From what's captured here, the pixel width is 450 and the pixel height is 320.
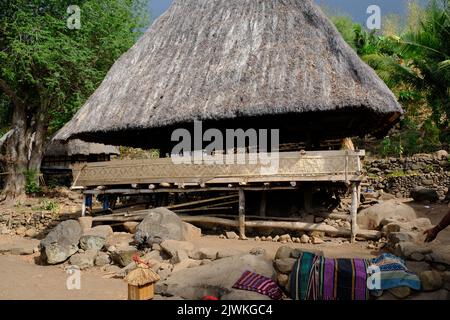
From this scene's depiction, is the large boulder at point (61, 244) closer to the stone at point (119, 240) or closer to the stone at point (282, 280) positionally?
the stone at point (119, 240)

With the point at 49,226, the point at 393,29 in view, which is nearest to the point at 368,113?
the point at 49,226

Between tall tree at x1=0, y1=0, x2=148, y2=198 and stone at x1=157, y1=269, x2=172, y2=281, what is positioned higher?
tall tree at x1=0, y1=0, x2=148, y2=198

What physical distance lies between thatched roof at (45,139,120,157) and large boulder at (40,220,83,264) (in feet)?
50.2

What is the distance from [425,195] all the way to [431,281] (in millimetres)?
10849

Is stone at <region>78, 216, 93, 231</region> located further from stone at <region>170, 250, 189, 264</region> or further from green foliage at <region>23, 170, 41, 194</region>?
green foliage at <region>23, 170, 41, 194</region>

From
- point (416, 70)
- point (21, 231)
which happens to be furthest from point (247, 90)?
point (416, 70)

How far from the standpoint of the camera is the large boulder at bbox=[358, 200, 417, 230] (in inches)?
417

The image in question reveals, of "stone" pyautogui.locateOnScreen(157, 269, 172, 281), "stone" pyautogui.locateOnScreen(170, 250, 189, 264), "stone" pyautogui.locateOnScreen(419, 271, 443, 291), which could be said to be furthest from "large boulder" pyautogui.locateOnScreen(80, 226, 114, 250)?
"stone" pyautogui.locateOnScreen(419, 271, 443, 291)

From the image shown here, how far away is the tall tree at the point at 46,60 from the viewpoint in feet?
53.3

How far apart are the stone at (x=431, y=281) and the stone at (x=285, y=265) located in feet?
5.82

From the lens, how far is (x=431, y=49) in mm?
14117

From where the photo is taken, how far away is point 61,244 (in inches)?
366
